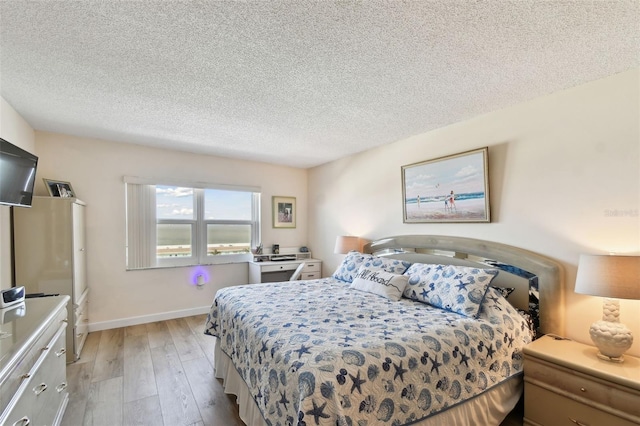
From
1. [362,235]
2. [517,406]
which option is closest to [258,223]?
[362,235]

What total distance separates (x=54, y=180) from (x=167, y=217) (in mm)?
1256

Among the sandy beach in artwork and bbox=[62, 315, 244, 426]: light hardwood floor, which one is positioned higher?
the sandy beach in artwork

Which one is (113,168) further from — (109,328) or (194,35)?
(194,35)

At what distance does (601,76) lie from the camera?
6.62 ft

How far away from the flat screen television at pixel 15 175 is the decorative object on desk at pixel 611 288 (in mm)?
3795

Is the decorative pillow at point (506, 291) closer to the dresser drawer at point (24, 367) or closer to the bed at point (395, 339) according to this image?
the bed at point (395, 339)

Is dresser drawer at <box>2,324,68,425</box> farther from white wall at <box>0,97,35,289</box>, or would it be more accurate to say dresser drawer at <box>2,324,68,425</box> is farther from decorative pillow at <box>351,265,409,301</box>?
decorative pillow at <box>351,265,409,301</box>

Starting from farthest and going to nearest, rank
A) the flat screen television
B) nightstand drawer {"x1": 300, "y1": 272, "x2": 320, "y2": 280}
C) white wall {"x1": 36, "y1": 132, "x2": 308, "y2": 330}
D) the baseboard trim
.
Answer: nightstand drawer {"x1": 300, "y1": 272, "x2": 320, "y2": 280} → the baseboard trim → white wall {"x1": 36, "y1": 132, "x2": 308, "y2": 330} → the flat screen television

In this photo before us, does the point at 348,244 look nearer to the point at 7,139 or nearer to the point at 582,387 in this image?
the point at 582,387

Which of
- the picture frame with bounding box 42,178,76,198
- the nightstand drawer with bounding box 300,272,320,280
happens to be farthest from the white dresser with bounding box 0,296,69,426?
the nightstand drawer with bounding box 300,272,320,280

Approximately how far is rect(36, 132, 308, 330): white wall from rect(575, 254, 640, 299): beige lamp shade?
4.15m

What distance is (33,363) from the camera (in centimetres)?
Result: 142

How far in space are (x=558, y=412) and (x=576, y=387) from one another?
22 cm

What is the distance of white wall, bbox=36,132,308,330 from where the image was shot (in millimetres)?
3490
